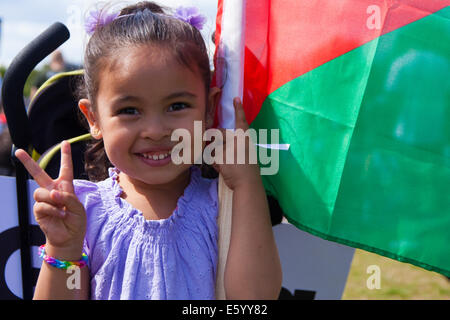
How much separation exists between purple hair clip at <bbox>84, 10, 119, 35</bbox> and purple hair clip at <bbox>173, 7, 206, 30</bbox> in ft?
0.66

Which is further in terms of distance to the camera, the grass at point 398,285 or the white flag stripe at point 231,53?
the grass at point 398,285

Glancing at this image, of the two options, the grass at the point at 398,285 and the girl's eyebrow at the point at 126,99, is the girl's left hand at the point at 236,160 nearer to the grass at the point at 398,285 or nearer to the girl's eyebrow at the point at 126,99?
the girl's eyebrow at the point at 126,99

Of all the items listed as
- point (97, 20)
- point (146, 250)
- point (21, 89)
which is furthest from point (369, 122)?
point (21, 89)

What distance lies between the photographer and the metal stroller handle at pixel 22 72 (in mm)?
1676

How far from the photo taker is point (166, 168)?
1.50 metres

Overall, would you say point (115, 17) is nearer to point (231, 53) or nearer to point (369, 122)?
point (231, 53)

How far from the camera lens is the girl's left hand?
1.53 m

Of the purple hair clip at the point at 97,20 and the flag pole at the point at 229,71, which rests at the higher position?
the purple hair clip at the point at 97,20

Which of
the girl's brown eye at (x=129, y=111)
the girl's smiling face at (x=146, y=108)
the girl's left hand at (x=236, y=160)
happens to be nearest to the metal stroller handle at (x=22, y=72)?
the girl's smiling face at (x=146, y=108)

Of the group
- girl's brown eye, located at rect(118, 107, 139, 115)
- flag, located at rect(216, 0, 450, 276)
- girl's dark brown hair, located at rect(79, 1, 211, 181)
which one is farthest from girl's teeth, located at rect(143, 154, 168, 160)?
flag, located at rect(216, 0, 450, 276)

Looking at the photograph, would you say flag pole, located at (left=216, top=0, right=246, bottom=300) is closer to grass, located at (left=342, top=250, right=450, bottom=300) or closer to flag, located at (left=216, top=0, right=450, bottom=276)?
flag, located at (left=216, top=0, right=450, bottom=276)

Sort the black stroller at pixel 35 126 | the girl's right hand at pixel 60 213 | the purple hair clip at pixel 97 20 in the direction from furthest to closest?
the black stroller at pixel 35 126
the purple hair clip at pixel 97 20
the girl's right hand at pixel 60 213

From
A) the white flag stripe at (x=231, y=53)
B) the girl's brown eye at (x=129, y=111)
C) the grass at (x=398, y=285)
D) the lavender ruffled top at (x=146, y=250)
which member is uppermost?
the white flag stripe at (x=231, y=53)

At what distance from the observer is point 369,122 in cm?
148
